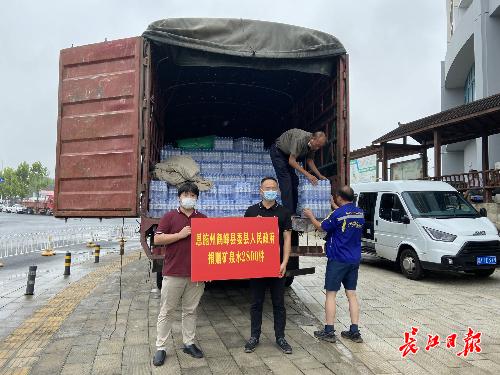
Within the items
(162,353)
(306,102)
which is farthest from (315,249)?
(306,102)

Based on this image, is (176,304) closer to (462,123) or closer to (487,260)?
(487,260)

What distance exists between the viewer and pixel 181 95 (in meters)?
8.59

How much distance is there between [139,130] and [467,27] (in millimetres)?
23343

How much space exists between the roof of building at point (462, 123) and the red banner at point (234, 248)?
12.9 m

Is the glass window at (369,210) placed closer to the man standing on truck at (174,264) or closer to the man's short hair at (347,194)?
the man's short hair at (347,194)

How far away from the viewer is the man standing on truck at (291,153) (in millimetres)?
5418

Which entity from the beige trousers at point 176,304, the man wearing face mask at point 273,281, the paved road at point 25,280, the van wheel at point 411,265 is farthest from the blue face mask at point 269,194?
the van wheel at point 411,265

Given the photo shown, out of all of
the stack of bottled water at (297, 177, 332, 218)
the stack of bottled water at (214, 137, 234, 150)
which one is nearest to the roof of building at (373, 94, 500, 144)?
the stack of bottled water at (214, 137, 234, 150)

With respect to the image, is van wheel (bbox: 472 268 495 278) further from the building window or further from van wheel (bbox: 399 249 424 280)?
the building window

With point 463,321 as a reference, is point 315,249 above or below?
above

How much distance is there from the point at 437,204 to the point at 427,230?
1064mm

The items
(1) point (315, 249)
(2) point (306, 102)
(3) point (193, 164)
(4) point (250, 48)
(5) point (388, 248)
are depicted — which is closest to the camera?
(1) point (315, 249)

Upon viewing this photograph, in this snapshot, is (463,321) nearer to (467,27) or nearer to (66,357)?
(66,357)

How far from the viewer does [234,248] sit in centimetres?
397
